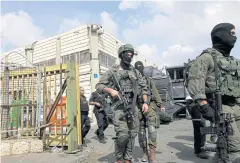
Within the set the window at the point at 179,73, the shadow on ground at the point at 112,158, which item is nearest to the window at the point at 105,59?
the window at the point at 179,73

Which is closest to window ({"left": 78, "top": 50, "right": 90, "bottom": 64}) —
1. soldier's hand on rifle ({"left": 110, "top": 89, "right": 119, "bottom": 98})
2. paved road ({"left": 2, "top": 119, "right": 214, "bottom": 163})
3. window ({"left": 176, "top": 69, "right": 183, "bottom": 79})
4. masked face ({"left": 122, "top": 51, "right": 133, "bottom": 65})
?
window ({"left": 176, "top": 69, "right": 183, "bottom": 79})

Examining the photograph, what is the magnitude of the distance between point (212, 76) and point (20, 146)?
15.0 ft

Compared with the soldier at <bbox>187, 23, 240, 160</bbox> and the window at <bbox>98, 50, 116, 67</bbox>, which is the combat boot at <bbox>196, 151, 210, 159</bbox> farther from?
the window at <bbox>98, 50, 116, 67</bbox>

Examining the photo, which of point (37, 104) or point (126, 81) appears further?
point (37, 104)

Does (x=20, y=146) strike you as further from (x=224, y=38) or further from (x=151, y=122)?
(x=224, y=38)

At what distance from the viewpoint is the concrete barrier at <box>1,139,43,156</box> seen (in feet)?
19.9

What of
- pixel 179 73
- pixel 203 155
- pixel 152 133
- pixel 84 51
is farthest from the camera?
pixel 84 51

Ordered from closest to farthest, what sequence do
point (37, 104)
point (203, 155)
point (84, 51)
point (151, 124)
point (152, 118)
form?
point (151, 124) → point (152, 118) → point (203, 155) → point (37, 104) → point (84, 51)

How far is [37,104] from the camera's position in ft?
21.6

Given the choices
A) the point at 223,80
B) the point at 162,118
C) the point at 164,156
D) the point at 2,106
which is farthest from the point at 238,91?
the point at 162,118

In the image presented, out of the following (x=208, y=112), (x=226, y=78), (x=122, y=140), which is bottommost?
(x=122, y=140)

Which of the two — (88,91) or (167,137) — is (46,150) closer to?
(167,137)

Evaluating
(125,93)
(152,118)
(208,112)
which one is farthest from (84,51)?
(208,112)

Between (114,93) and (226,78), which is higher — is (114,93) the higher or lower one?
the lower one
